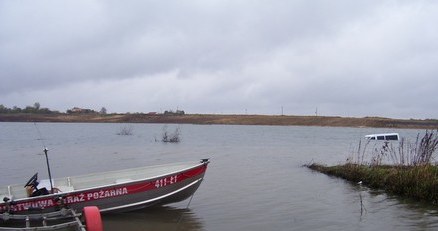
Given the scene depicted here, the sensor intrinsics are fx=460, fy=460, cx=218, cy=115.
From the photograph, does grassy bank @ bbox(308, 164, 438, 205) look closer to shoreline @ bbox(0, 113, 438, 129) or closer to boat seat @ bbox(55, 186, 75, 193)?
boat seat @ bbox(55, 186, 75, 193)

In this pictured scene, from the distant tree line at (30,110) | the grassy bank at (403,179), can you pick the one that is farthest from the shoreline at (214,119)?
the grassy bank at (403,179)

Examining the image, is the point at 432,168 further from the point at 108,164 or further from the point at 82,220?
the point at 108,164

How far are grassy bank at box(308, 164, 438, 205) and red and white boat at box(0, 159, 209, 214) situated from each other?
5.62 metres

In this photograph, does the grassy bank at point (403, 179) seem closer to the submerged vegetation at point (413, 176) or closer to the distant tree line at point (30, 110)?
the submerged vegetation at point (413, 176)

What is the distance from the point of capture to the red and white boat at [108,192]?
10.7 meters

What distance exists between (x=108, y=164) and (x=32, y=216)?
Answer: 596 inches

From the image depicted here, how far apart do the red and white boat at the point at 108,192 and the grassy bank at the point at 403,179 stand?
562 centimetres

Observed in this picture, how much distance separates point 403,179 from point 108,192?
26.8ft

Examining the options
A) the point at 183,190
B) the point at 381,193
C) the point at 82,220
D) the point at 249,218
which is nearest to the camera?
the point at 82,220

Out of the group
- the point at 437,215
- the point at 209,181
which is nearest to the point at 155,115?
the point at 209,181

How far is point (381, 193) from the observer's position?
1351cm

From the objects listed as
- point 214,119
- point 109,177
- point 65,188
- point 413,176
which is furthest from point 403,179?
point 214,119

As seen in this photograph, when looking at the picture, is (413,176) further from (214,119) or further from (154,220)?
(214,119)

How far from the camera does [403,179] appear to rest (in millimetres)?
13086
